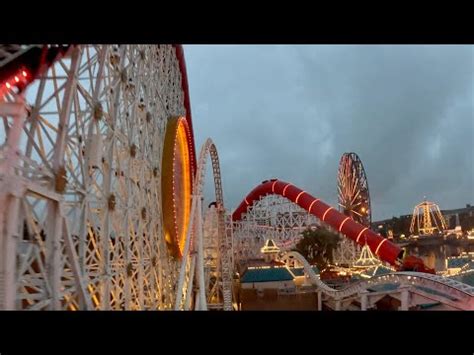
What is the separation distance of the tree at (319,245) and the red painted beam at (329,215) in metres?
2.52

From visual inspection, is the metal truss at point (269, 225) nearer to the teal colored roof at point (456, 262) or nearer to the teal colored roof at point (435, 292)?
the teal colored roof at point (456, 262)

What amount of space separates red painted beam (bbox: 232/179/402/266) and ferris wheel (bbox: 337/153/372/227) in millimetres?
5653

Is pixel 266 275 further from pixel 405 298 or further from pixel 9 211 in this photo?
pixel 9 211

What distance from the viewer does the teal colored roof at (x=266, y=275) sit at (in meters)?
16.4

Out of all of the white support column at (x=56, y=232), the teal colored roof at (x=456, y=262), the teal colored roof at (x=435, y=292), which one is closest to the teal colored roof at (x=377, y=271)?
the teal colored roof at (x=456, y=262)

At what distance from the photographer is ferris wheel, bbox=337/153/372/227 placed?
28.5 metres

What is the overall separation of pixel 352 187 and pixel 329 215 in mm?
7926

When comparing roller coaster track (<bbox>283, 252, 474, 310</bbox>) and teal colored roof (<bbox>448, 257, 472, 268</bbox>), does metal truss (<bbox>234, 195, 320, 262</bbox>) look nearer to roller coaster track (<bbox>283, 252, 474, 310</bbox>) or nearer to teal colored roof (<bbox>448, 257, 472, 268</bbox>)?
teal colored roof (<bbox>448, 257, 472, 268</bbox>)
